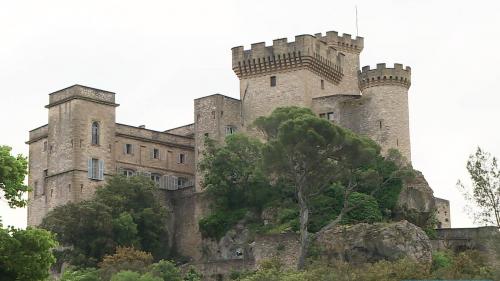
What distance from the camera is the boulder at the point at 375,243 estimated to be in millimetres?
56344

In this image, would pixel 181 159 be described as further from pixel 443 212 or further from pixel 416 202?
pixel 416 202

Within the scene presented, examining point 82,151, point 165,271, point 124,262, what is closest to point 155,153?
point 82,151

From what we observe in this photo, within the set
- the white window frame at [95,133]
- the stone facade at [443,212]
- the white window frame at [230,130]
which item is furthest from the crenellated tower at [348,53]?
the white window frame at [95,133]

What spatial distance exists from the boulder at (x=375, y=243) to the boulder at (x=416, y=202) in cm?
585

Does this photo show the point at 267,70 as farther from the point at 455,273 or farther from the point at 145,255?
the point at 455,273

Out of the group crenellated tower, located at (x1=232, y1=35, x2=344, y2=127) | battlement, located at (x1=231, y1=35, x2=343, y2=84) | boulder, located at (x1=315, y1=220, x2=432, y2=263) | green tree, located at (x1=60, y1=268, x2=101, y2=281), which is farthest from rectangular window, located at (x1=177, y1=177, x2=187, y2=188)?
boulder, located at (x1=315, y1=220, x2=432, y2=263)

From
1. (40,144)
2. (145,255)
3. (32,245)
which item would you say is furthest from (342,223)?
(32,245)

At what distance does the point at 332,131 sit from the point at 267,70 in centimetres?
1589

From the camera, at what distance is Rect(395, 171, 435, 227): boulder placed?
64.0m

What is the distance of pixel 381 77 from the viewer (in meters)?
70.4

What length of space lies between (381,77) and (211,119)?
10.9 metres

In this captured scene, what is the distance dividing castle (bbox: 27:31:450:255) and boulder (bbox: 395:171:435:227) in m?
3.57

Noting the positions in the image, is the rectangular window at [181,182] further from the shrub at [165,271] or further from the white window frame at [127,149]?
the shrub at [165,271]

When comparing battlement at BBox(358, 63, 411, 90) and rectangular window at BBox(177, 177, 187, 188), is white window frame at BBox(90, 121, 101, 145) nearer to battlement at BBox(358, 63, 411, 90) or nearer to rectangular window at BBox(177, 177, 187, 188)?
rectangular window at BBox(177, 177, 187, 188)
